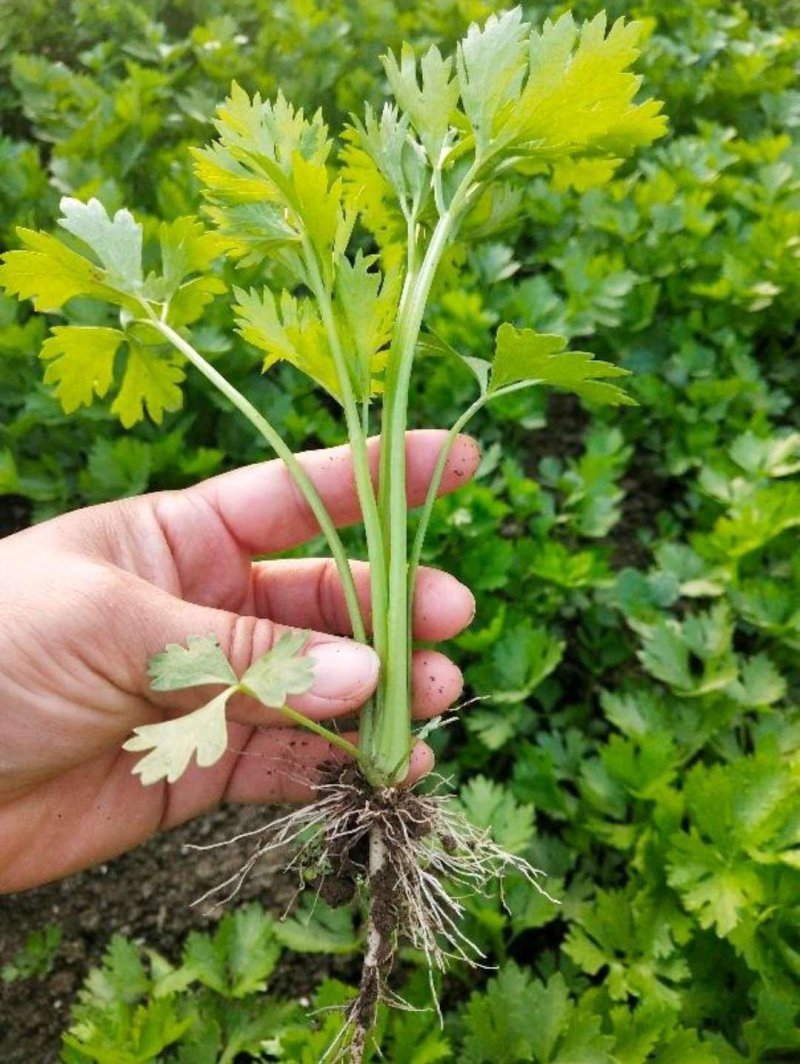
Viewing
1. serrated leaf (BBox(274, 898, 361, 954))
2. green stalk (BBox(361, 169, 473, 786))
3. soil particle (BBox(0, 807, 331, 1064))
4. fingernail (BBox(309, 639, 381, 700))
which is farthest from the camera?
soil particle (BBox(0, 807, 331, 1064))

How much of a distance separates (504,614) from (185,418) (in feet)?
3.62

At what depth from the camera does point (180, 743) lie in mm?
1150

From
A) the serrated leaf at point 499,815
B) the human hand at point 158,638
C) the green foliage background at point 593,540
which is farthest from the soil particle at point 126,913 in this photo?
the serrated leaf at point 499,815

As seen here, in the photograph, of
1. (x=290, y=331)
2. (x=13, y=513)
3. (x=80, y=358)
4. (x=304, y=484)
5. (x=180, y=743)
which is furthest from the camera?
(x=13, y=513)

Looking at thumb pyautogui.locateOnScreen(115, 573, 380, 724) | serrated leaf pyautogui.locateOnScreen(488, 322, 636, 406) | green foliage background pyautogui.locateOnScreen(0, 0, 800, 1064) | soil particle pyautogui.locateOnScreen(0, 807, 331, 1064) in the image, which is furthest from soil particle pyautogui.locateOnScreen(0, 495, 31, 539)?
serrated leaf pyautogui.locateOnScreen(488, 322, 636, 406)

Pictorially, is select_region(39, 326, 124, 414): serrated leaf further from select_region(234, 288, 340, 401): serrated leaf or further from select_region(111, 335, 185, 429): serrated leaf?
select_region(234, 288, 340, 401): serrated leaf

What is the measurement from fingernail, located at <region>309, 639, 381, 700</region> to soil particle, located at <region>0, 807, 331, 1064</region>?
3.29 feet

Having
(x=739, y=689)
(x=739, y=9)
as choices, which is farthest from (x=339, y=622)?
(x=739, y=9)

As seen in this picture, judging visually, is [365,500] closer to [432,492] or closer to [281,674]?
[432,492]

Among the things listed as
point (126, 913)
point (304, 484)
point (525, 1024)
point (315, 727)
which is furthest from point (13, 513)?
point (525, 1024)

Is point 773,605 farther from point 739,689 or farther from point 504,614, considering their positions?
point 504,614

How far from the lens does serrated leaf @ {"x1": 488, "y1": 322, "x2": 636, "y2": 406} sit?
54.7 inches

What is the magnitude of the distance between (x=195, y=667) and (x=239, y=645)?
0.17 meters

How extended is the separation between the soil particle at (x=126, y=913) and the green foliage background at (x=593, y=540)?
0.82 ft
